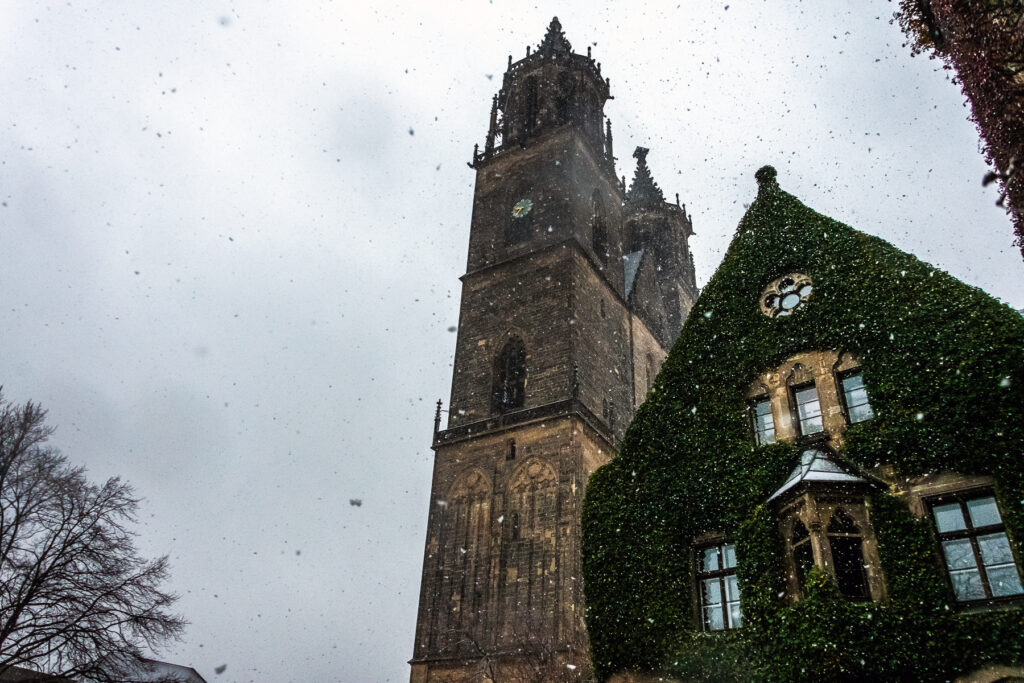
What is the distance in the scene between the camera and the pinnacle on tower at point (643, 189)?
45875 millimetres

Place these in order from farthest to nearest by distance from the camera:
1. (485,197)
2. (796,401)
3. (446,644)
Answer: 1. (485,197)
2. (446,644)
3. (796,401)

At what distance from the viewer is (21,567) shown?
52.1ft

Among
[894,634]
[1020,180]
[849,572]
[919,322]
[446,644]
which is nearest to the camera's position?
[1020,180]

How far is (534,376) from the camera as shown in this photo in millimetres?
27031

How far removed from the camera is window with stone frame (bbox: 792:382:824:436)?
495 inches

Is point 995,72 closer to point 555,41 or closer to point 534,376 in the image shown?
point 534,376

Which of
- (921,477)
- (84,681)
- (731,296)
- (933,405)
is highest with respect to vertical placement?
(731,296)

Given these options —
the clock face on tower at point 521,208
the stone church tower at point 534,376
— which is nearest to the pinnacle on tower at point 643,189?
the stone church tower at point 534,376

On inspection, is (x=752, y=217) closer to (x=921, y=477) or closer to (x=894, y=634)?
(x=921, y=477)

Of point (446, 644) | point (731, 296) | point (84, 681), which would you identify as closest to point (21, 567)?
point (84, 681)

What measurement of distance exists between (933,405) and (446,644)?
53.5ft

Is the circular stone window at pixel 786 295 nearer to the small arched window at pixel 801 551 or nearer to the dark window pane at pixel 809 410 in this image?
the dark window pane at pixel 809 410

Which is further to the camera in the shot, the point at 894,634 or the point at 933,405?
the point at 933,405

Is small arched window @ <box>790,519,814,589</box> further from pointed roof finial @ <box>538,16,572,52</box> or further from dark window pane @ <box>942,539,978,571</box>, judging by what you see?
pointed roof finial @ <box>538,16,572,52</box>
